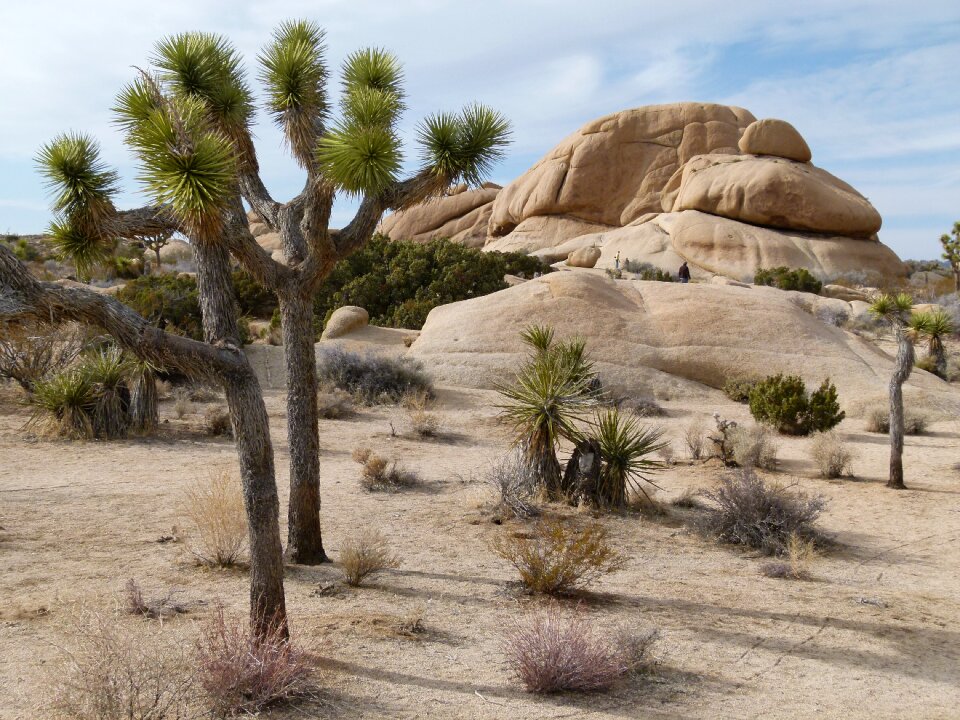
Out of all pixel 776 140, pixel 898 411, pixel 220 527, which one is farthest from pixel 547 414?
pixel 776 140

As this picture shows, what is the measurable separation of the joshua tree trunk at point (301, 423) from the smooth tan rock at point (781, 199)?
3612cm

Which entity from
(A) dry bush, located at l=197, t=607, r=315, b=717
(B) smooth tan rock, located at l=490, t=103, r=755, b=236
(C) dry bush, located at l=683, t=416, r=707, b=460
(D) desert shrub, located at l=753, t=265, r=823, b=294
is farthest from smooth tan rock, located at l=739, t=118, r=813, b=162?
(A) dry bush, located at l=197, t=607, r=315, b=717

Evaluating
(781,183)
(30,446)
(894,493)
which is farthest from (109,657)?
(781,183)

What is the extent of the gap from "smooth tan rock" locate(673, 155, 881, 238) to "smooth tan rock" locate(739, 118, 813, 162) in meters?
0.89

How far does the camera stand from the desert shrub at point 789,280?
34188 mm

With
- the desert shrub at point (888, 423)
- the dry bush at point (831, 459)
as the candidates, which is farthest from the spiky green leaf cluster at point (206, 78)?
the desert shrub at point (888, 423)

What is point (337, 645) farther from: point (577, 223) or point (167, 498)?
point (577, 223)

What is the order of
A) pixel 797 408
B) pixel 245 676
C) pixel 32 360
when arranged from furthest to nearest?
pixel 32 360, pixel 797 408, pixel 245 676

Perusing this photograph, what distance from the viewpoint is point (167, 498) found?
32.6 feet

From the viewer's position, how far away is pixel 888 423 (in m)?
16.3

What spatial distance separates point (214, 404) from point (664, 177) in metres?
35.3

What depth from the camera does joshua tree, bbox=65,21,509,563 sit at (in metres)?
6.64

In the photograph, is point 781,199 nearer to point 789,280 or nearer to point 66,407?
point 789,280

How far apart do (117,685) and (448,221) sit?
1890 inches
